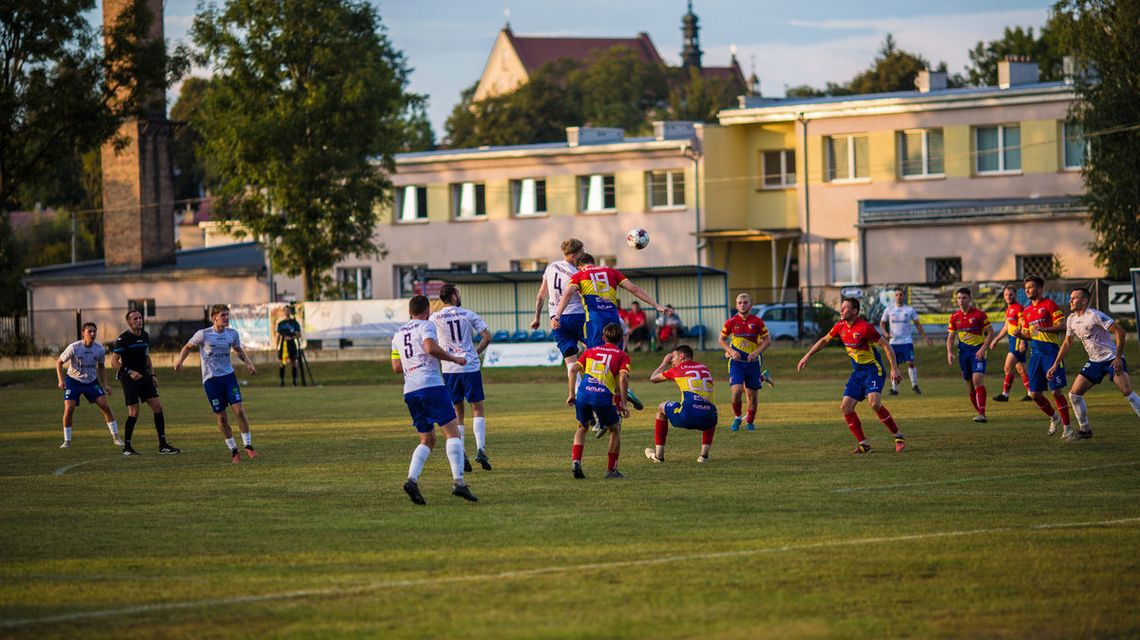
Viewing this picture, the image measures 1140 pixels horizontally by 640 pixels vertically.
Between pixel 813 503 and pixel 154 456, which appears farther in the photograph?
pixel 154 456

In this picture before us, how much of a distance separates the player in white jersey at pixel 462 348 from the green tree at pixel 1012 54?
2778 inches

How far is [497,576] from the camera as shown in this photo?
34.9 ft

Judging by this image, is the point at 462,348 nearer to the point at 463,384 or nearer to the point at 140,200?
the point at 463,384

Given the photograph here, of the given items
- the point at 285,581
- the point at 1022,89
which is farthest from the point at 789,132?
the point at 285,581

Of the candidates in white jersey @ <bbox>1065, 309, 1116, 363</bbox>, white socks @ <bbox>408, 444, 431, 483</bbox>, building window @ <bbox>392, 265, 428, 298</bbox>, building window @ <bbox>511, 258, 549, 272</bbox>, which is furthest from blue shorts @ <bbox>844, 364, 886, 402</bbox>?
building window @ <bbox>392, 265, 428, 298</bbox>

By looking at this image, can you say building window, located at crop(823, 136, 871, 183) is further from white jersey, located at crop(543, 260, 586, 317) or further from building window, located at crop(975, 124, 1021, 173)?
white jersey, located at crop(543, 260, 586, 317)

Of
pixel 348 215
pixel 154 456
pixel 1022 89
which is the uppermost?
pixel 1022 89

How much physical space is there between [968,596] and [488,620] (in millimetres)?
3097

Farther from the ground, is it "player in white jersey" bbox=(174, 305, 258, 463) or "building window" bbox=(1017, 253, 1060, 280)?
"building window" bbox=(1017, 253, 1060, 280)

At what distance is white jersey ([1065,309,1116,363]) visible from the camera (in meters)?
20.0

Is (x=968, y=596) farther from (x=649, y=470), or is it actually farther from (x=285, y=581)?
(x=649, y=470)

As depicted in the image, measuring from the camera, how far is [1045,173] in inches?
2373

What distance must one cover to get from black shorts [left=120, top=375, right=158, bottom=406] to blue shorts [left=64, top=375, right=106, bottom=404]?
6.04ft

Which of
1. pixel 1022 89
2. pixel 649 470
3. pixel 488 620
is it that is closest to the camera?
pixel 488 620
